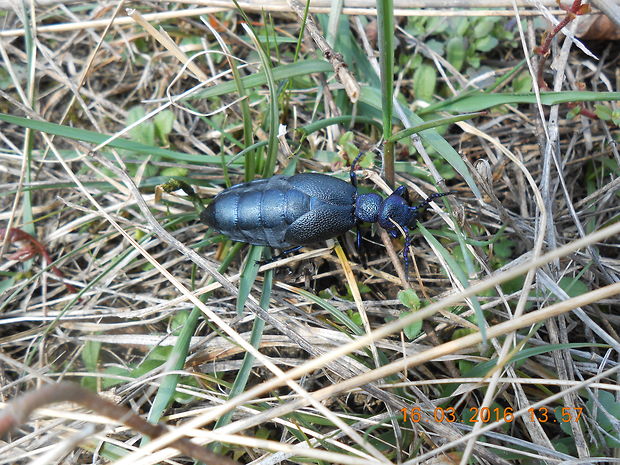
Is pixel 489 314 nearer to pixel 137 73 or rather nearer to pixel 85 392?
A: pixel 85 392

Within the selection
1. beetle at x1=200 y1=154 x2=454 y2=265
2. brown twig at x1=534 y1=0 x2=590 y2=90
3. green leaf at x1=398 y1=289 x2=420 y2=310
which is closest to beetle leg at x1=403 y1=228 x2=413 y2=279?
beetle at x1=200 y1=154 x2=454 y2=265

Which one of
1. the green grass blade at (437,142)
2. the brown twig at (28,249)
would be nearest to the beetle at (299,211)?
the green grass blade at (437,142)

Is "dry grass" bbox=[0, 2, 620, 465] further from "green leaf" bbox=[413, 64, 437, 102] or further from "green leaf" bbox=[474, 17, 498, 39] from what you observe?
"green leaf" bbox=[474, 17, 498, 39]

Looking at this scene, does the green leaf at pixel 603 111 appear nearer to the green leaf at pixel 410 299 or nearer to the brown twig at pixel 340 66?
the brown twig at pixel 340 66

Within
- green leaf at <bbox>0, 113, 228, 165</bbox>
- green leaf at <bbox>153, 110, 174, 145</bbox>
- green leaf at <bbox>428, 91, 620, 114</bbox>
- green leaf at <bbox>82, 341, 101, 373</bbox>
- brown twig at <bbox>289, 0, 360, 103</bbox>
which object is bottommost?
green leaf at <bbox>82, 341, 101, 373</bbox>
